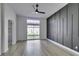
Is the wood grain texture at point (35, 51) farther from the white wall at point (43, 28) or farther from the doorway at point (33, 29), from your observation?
the white wall at point (43, 28)

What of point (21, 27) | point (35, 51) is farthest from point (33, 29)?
point (35, 51)

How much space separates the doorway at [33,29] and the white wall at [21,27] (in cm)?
70

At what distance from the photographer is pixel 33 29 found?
12430 millimetres

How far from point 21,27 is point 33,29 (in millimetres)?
1759

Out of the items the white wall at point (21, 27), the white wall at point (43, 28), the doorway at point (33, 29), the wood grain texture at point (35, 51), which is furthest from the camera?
A: the white wall at point (43, 28)

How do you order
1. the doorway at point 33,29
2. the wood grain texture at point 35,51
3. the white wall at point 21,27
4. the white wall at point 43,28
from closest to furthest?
the wood grain texture at point 35,51, the white wall at point 21,27, the doorway at point 33,29, the white wall at point 43,28

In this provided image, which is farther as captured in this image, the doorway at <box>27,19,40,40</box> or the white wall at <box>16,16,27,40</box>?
the doorway at <box>27,19,40,40</box>

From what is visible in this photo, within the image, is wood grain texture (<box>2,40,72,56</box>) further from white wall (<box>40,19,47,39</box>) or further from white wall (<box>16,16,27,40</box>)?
white wall (<box>40,19,47,39</box>)

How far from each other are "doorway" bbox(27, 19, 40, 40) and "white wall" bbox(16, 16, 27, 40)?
700mm

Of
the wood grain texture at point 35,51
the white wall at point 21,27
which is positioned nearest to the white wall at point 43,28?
the white wall at point 21,27

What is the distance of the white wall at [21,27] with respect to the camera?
11188mm

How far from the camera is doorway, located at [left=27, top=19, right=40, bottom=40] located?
39.7 feet

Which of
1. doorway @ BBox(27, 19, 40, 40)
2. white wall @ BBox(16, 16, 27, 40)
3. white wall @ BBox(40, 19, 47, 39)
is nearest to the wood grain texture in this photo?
white wall @ BBox(16, 16, 27, 40)

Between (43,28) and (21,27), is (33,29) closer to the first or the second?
(43,28)
